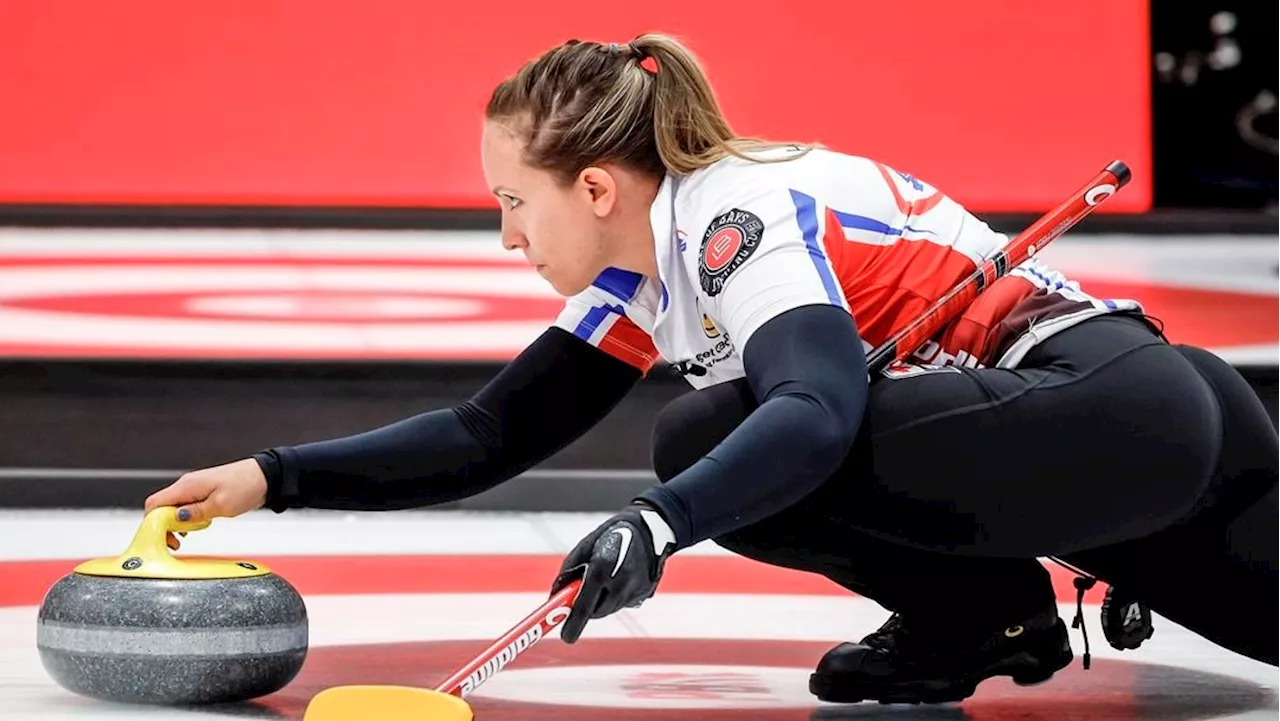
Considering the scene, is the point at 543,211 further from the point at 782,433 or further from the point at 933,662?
the point at 933,662

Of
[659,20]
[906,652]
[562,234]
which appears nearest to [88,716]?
[562,234]

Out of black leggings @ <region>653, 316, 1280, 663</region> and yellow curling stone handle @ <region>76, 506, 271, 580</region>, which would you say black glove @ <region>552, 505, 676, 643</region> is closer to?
black leggings @ <region>653, 316, 1280, 663</region>

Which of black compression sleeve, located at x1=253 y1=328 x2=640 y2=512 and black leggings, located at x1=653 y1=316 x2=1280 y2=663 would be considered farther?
black compression sleeve, located at x1=253 y1=328 x2=640 y2=512

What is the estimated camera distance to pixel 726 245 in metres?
1.57

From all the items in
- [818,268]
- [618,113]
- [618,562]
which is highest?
[618,113]

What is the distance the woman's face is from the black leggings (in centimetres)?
18

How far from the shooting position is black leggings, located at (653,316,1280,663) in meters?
1.65

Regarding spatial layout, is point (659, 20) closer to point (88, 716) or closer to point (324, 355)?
point (324, 355)

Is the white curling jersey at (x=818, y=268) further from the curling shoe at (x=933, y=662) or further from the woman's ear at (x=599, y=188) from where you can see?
the curling shoe at (x=933, y=662)

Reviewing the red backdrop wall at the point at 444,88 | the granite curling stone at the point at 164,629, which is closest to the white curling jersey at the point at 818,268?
the granite curling stone at the point at 164,629

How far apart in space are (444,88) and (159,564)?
324cm

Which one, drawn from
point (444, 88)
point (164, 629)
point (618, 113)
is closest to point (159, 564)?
point (164, 629)

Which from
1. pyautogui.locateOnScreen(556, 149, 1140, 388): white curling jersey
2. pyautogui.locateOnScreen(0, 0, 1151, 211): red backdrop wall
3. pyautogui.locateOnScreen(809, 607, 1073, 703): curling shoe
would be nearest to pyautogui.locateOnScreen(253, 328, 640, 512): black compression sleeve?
pyautogui.locateOnScreen(556, 149, 1140, 388): white curling jersey

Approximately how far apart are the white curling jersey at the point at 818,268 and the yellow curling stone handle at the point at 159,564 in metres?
0.47
